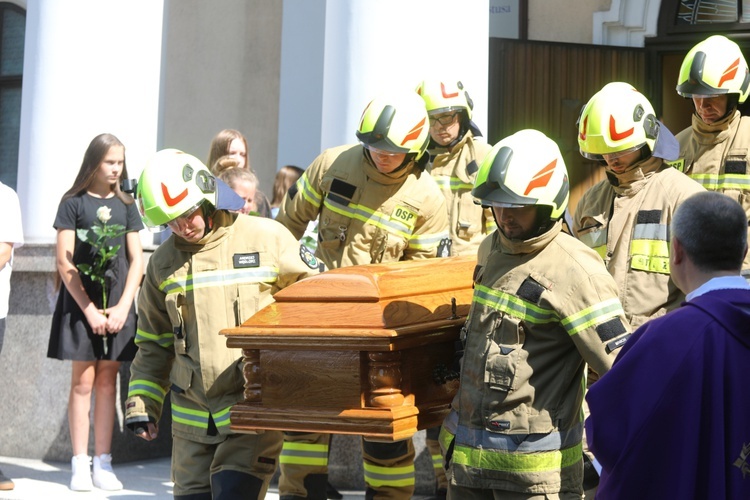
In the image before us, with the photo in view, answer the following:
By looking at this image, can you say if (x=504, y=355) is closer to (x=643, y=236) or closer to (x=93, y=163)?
(x=643, y=236)

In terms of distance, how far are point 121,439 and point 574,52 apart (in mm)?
4424

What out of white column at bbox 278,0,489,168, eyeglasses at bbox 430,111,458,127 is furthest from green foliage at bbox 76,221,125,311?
eyeglasses at bbox 430,111,458,127

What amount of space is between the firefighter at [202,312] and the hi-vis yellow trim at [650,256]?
4.55 feet

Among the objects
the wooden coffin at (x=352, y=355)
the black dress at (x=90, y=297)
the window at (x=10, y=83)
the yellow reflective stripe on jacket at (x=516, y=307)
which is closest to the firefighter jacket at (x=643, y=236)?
the wooden coffin at (x=352, y=355)

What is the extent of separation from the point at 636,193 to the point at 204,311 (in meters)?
1.92

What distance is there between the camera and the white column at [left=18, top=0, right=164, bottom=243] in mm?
8391

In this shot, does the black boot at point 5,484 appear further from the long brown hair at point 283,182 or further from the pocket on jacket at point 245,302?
the pocket on jacket at point 245,302

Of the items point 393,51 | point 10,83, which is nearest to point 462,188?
point 393,51

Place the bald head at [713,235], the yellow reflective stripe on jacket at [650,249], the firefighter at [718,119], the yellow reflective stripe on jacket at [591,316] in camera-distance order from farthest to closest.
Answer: the firefighter at [718,119] < the yellow reflective stripe on jacket at [650,249] < the yellow reflective stripe on jacket at [591,316] < the bald head at [713,235]

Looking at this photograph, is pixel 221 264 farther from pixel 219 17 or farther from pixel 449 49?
pixel 219 17

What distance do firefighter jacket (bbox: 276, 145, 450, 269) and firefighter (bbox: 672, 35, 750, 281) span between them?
1.30 meters

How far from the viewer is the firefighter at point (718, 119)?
19.3 feet

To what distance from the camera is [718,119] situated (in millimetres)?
6047

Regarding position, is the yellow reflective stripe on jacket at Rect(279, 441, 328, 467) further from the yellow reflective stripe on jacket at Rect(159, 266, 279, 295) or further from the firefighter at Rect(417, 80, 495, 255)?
the firefighter at Rect(417, 80, 495, 255)
